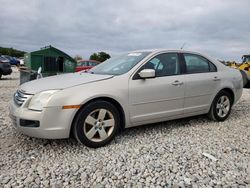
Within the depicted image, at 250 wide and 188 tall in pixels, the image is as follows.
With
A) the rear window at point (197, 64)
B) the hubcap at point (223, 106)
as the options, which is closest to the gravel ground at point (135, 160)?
the hubcap at point (223, 106)

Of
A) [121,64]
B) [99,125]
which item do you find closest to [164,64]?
[121,64]

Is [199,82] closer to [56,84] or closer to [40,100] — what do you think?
[56,84]

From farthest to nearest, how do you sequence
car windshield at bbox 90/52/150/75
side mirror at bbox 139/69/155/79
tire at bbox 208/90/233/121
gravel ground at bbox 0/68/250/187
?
tire at bbox 208/90/233/121
car windshield at bbox 90/52/150/75
side mirror at bbox 139/69/155/79
gravel ground at bbox 0/68/250/187

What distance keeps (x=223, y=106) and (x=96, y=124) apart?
298cm

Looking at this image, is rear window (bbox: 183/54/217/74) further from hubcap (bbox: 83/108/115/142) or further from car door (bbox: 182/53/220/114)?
hubcap (bbox: 83/108/115/142)

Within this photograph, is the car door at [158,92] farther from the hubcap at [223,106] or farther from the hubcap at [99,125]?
the hubcap at [223,106]

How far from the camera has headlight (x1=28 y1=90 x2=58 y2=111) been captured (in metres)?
3.04

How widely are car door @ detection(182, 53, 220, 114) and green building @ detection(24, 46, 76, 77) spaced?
8.41 m

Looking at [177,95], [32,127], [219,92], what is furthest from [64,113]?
[219,92]

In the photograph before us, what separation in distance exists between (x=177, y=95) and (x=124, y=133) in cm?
116

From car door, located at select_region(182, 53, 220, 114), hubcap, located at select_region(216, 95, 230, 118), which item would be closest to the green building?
car door, located at select_region(182, 53, 220, 114)

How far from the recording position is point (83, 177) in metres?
2.62

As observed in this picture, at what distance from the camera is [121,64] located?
4.11 m

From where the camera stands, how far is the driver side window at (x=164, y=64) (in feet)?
13.0
